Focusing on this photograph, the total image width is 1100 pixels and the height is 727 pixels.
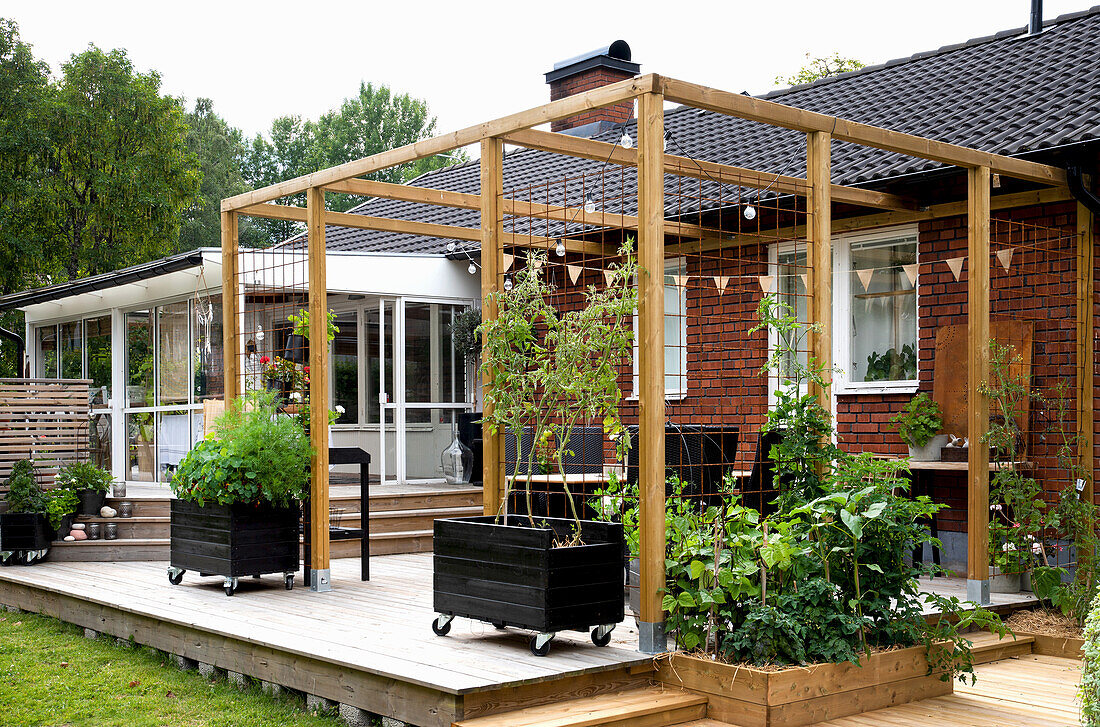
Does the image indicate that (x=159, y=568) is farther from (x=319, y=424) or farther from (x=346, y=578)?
(x=319, y=424)

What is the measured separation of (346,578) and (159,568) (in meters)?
1.69

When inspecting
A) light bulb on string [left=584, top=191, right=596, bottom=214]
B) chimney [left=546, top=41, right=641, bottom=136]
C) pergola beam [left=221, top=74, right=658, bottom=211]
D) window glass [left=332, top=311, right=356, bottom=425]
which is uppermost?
chimney [left=546, top=41, right=641, bottom=136]

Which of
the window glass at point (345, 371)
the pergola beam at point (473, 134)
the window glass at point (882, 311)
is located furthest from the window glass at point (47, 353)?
the window glass at point (882, 311)

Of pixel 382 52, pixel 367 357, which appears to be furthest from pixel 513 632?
pixel 382 52

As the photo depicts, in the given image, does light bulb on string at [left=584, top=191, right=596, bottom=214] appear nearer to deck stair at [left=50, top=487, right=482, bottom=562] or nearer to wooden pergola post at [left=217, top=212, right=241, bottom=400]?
deck stair at [left=50, top=487, right=482, bottom=562]

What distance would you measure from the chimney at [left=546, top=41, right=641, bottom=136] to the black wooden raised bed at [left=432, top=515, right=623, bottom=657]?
9.72 metres

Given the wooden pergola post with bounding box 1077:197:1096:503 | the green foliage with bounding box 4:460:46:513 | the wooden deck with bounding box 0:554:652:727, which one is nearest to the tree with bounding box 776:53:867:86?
the wooden pergola post with bounding box 1077:197:1096:503

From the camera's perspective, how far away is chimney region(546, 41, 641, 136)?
46.8 feet

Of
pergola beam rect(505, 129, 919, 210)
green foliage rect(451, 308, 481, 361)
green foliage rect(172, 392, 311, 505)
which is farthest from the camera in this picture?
green foliage rect(451, 308, 481, 361)

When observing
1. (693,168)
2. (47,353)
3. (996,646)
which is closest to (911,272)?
(693,168)

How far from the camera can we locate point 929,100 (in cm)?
933

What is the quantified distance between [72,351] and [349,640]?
961 cm

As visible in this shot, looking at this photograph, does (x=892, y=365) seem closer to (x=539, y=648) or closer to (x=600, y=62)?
(x=539, y=648)

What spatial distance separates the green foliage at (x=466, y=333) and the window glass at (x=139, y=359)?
10.9ft
